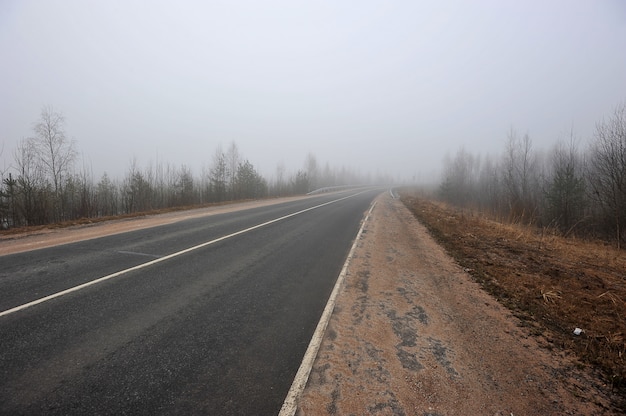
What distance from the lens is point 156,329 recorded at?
11.0 ft

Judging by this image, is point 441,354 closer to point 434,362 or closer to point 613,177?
point 434,362

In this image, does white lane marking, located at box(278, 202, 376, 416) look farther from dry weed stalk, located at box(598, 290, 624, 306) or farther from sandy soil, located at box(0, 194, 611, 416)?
dry weed stalk, located at box(598, 290, 624, 306)

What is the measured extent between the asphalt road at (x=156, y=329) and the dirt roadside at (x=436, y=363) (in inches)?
17.6

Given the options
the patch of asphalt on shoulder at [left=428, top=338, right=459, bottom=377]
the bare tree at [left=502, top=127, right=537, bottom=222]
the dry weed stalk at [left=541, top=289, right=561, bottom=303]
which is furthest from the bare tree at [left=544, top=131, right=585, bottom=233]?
the patch of asphalt on shoulder at [left=428, top=338, right=459, bottom=377]

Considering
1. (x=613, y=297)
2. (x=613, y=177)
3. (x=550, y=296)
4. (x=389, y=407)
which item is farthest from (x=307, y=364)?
(x=613, y=177)

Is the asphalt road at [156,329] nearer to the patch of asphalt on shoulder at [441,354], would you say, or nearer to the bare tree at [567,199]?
the patch of asphalt on shoulder at [441,354]

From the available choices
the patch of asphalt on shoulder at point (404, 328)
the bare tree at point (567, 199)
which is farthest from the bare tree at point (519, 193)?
the patch of asphalt on shoulder at point (404, 328)

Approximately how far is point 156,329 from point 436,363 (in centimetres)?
330

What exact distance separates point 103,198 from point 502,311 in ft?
65.5

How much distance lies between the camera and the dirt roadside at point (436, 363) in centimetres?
246

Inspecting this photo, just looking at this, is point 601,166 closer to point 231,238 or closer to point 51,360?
point 231,238

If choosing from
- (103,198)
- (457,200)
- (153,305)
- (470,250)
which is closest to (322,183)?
(457,200)

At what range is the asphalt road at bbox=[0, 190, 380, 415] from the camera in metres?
2.34

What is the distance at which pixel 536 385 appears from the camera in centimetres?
275
